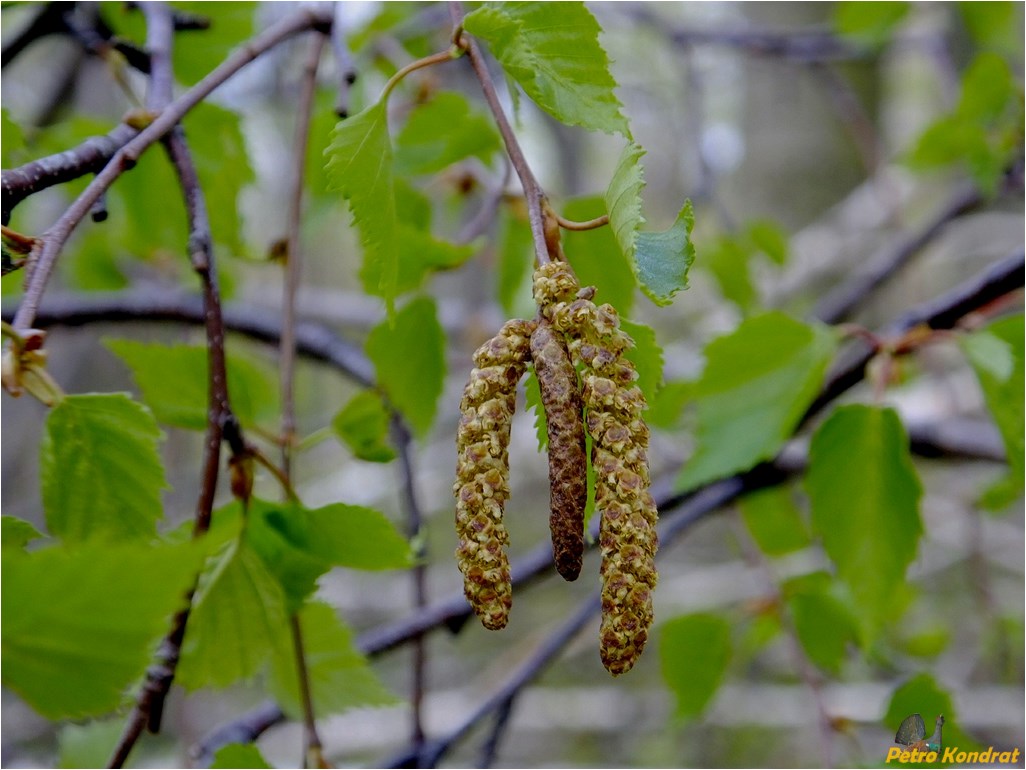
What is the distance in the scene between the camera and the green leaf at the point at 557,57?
0.37 metres

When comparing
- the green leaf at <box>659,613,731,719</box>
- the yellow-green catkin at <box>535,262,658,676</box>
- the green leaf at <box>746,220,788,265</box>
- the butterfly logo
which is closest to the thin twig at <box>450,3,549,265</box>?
the yellow-green catkin at <box>535,262,658,676</box>

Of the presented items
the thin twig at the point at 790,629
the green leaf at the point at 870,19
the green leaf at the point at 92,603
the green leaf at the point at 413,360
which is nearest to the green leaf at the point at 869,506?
the thin twig at the point at 790,629

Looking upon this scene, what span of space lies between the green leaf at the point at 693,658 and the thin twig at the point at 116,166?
0.66 metres

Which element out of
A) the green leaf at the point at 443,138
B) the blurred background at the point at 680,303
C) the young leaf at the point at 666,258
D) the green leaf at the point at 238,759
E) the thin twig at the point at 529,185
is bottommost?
the blurred background at the point at 680,303

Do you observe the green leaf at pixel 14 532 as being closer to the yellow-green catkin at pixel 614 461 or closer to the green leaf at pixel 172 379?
the green leaf at pixel 172 379

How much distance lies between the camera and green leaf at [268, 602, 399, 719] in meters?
0.54

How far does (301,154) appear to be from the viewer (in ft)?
1.88

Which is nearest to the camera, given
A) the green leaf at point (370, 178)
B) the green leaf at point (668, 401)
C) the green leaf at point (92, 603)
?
the green leaf at point (92, 603)

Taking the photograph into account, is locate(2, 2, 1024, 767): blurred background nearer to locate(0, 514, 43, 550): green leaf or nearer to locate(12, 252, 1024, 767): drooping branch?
locate(12, 252, 1024, 767): drooping branch

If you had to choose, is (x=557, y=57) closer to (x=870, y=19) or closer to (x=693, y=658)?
(x=693, y=658)

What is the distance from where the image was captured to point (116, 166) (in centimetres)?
37

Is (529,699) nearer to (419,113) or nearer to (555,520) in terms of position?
(419,113)

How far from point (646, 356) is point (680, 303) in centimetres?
230

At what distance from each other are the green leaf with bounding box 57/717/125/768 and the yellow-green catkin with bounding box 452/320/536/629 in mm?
531
